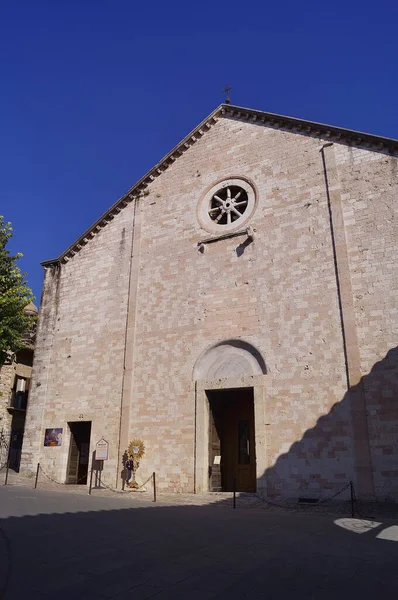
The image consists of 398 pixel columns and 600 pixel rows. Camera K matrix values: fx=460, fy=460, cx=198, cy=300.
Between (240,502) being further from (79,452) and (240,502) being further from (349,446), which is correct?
(79,452)

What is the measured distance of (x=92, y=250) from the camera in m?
20.8

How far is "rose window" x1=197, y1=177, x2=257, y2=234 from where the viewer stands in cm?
1753

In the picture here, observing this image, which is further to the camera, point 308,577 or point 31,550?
point 31,550

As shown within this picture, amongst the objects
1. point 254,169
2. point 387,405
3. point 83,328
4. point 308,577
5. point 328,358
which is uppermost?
point 254,169

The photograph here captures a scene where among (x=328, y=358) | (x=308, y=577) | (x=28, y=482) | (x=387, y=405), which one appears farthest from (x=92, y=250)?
(x=308, y=577)

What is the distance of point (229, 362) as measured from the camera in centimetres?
1571

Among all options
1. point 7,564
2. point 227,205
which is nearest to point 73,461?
point 227,205

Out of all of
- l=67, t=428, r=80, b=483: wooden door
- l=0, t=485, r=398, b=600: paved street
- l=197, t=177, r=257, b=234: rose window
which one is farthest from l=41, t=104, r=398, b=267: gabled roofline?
l=0, t=485, r=398, b=600: paved street

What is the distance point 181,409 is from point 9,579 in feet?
35.5

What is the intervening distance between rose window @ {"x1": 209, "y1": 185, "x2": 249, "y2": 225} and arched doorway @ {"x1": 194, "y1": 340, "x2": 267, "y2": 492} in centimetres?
513

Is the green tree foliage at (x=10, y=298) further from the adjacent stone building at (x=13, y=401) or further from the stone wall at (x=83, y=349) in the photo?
the adjacent stone building at (x=13, y=401)

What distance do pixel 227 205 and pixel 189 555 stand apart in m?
13.8

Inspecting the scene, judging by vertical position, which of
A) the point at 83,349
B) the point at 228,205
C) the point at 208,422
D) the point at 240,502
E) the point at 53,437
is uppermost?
the point at 228,205

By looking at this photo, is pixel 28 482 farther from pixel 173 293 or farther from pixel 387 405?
pixel 387 405
